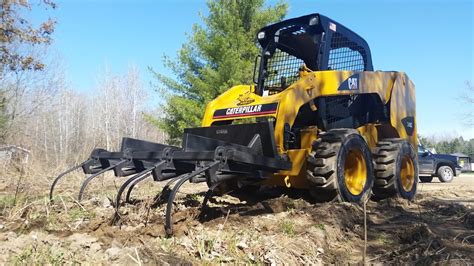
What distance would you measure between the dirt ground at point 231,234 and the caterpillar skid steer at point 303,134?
1.18 ft

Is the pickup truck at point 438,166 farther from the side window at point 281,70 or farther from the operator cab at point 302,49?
the side window at point 281,70

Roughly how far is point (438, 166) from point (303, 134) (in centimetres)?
1437

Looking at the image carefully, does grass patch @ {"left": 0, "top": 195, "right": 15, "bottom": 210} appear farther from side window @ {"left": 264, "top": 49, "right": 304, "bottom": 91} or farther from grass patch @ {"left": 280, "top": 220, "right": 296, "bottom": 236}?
side window @ {"left": 264, "top": 49, "right": 304, "bottom": 91}

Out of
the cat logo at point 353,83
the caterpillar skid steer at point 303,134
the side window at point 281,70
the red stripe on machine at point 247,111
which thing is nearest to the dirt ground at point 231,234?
the caterpillar skid steer at point 303,134

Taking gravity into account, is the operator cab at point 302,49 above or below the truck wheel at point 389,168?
above

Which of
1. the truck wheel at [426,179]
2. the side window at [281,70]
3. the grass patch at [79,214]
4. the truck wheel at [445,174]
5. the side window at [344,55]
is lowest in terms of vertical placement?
the grass patch at [79,214]

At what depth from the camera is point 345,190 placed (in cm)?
675

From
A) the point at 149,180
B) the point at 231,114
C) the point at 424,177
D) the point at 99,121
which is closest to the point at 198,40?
the point at 149,180

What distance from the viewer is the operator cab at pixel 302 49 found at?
7.87m

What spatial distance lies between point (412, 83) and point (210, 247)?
23.1ft

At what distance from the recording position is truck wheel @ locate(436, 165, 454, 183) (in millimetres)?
19141

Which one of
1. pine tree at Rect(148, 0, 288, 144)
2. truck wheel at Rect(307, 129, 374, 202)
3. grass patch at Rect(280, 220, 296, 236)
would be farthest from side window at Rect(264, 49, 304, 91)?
pine tree at Rect(148, 0, 288, 144)

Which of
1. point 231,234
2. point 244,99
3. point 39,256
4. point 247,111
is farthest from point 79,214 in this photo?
point 244,99

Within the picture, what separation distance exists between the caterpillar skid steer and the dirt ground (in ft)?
1.18
